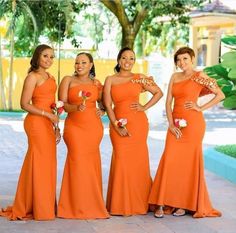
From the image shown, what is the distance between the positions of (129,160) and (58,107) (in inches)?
37.5

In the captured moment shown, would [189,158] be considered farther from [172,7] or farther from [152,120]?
[172,7]

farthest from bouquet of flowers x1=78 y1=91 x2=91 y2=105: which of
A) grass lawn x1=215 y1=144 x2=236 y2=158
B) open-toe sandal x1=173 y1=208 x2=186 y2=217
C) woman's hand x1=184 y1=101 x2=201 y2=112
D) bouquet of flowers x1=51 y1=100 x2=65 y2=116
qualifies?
grass lawn x1=215 y1=144 x2=236 y2=158

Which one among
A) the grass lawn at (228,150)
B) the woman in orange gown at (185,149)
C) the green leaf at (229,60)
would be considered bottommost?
the grass lawn at (228,150)

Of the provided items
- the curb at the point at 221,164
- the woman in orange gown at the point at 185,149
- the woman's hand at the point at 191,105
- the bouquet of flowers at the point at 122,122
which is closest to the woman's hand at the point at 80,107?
the bouquet of flowers at the point at 122,122

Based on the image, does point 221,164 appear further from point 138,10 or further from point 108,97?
point 138,10

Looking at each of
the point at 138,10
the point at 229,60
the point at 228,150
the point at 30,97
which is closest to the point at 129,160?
the point at 30,97

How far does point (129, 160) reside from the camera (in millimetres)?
6559

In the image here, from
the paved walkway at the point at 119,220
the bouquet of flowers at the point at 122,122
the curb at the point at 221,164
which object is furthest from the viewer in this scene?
the curb at the point at 221,164

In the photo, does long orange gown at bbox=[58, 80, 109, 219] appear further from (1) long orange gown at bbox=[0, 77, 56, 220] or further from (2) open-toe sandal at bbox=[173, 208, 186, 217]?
(2) open-toe sandal at bbox=[173, 208, 186, 217]

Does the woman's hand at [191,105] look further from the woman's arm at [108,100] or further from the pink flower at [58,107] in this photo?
the pink flower at [58,107]

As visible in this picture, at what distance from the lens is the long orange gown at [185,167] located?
649 centimetres

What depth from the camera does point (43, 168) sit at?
250 inches

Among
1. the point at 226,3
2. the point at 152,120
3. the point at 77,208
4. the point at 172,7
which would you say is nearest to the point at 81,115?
the point at 77,208

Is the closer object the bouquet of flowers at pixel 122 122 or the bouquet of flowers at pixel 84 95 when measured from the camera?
the bouquet of flowers at pixel 84 95
